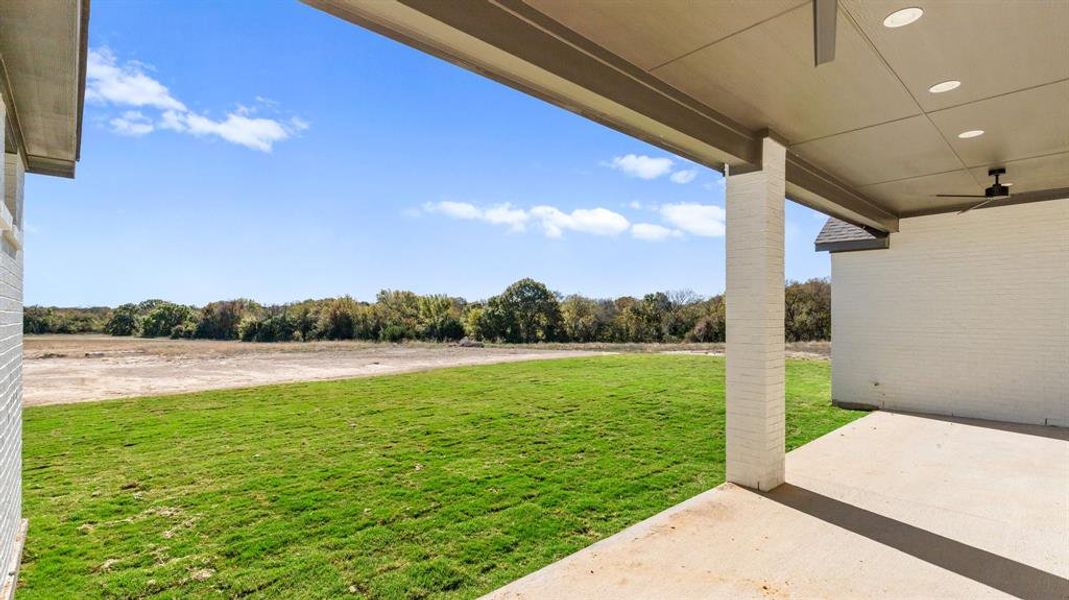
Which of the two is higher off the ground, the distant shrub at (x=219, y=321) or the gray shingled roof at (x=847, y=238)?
the gray shingled roof at (x=847, y=238)

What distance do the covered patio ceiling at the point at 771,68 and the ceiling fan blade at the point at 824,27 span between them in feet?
1.52

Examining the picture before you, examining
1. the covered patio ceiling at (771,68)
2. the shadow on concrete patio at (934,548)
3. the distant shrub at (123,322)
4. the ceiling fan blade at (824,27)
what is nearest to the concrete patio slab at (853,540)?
the shadow on concrete patio at (934,548)

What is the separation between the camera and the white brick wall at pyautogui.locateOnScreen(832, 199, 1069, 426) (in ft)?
19.0

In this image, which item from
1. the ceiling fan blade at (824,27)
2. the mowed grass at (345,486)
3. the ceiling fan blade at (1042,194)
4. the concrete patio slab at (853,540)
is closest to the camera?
the ceiling fan blade at (824,27)

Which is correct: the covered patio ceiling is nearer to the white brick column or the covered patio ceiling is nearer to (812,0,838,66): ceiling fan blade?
the white brick column

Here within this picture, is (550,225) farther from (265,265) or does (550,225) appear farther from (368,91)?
(368,91)

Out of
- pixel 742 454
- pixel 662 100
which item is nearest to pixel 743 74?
pixel 662 100

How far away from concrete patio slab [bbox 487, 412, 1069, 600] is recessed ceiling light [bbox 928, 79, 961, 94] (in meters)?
2.71

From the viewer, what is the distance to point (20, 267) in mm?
2859

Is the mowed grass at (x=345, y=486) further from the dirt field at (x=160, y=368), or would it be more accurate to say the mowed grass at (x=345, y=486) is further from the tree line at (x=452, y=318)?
the tree line at (x=452, y=318)

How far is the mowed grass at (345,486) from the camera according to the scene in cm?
256

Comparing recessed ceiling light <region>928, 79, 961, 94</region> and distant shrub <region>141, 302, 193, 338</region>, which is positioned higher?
recessed ceiling light <region>928, 79, 961, 94</region>

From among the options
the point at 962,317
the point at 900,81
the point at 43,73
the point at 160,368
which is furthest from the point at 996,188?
the point at 160,368

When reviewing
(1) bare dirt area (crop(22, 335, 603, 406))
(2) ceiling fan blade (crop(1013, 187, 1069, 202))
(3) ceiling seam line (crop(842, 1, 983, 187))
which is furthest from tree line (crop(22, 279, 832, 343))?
(3) ceiling seam line (crop(842, 1, 983, 187))
